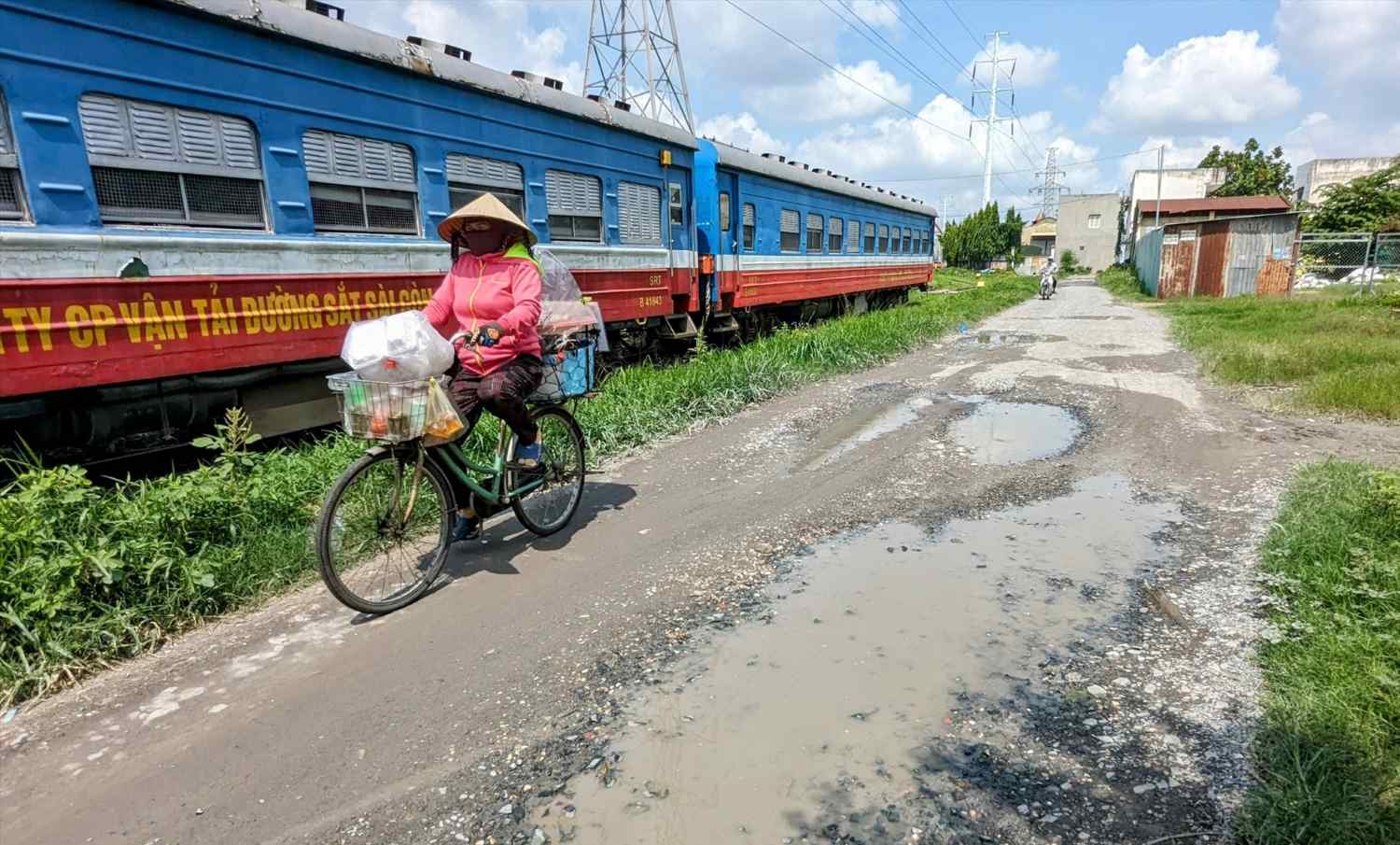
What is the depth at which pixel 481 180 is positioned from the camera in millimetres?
6973

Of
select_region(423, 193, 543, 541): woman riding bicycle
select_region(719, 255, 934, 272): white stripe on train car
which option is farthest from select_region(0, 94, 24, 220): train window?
select_region(719, 255, 934, 272): white stripe on train car

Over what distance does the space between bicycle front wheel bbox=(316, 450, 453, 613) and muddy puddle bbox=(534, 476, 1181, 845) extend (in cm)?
152

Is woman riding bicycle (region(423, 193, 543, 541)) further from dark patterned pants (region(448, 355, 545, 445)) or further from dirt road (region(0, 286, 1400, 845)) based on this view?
dirt road (region(0, 286, 1400, 845))

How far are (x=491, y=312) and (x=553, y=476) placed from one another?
1136mm

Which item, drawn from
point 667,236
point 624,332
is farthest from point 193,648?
point 667,236

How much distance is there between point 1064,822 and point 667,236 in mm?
9020

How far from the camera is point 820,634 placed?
3188mm

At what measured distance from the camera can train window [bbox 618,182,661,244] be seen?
9.16 metres

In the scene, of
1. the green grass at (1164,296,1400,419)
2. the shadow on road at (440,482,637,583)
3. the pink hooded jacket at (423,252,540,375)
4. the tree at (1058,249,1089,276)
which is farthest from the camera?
the tree at (1058,249,1089,276)

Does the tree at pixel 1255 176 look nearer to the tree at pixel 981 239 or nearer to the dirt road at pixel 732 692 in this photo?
the tree at pixel 981 239

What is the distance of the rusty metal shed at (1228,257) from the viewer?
2064 cm

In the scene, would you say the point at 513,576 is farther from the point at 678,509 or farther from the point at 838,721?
the point at 838,721

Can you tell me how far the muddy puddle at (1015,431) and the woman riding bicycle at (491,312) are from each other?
3.72 m

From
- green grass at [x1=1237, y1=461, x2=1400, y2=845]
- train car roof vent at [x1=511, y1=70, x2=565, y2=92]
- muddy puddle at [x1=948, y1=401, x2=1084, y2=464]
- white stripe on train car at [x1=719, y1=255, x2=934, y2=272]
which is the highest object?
train car roof vent at [x1=511, y1=70, x2=565, y2=92]
